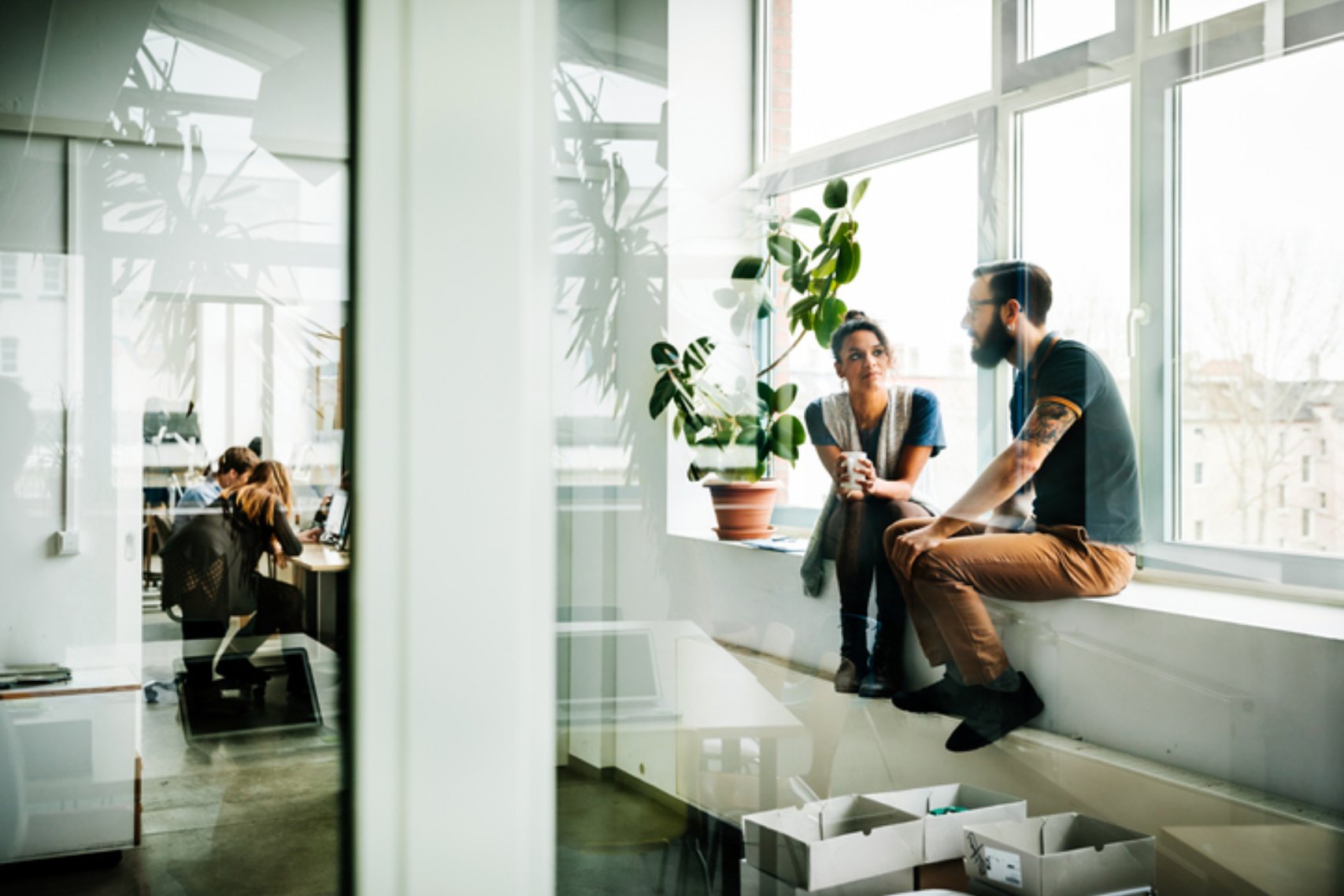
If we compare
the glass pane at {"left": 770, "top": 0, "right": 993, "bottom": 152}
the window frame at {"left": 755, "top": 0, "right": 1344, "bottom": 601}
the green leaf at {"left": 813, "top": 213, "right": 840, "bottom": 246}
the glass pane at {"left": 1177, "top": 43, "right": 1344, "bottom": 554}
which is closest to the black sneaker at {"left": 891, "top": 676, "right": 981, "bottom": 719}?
the window frame at {"left": 755, "top": 0, "right": 1344, "bottom": 601}

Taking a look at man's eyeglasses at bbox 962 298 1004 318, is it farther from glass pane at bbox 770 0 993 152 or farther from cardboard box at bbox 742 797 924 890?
cardboard box at bbox 742 797 924 890

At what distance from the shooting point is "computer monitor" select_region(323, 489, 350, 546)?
0.70 metres

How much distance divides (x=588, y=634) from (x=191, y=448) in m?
0.81

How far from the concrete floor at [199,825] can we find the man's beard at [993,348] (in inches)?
64.0

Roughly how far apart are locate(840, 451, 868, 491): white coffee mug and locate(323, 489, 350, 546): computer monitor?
4.30 feet

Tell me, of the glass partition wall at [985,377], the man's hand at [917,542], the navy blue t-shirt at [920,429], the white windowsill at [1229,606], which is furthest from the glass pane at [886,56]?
the white windowsill at [1229,606]

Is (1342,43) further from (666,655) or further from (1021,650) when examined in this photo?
(666,655)

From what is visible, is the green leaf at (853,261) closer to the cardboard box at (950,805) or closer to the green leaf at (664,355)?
the green leaf at (664,355)

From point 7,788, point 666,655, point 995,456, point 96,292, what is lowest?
point 7,788

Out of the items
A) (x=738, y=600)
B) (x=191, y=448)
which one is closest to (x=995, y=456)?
(x=738, y=600)

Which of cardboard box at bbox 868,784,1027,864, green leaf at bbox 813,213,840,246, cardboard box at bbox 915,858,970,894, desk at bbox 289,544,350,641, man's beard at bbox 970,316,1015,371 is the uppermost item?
green leaf at bbox 813,213,840,246

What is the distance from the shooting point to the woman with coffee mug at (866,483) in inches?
76.1

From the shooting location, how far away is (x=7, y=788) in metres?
1.55

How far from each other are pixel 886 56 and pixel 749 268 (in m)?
0.94
